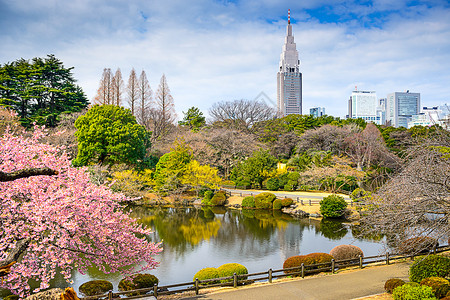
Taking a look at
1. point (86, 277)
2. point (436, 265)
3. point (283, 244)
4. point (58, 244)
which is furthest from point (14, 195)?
point (283, 244)

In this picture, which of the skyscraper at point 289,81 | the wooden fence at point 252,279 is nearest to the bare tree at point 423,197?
the wooden fence at point 252,279

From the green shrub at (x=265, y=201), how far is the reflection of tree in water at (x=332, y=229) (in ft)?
22.1

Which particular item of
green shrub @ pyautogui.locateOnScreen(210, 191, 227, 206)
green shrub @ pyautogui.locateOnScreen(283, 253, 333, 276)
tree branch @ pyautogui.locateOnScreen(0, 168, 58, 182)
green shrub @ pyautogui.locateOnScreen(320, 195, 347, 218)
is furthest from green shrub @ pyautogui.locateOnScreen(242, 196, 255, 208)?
tree branch @ pyautogui.locateOnScreen(0, 168, 58, 182)

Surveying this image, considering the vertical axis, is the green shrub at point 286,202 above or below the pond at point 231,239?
above

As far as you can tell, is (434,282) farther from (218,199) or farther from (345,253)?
(218,199)

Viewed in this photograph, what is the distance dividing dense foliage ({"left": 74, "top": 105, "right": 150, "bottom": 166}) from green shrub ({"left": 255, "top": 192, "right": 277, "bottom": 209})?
14.5 meters

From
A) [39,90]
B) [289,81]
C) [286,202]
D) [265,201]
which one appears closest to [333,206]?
[286,202]

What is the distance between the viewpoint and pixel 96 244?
9695mm

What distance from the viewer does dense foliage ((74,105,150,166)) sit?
3550 cm

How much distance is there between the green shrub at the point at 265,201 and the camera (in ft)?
113

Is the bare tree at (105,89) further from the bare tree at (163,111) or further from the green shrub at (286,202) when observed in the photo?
the green shrub at (286,202)

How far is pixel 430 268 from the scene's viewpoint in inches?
436

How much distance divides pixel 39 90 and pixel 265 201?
32.1 meters

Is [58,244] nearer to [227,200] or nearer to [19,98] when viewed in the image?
[227,200]
